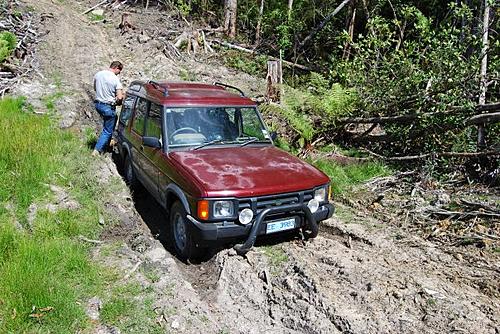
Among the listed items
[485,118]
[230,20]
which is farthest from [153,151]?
[230,20]

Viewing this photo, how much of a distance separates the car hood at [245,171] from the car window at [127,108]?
220cm

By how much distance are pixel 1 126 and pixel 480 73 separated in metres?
8.36

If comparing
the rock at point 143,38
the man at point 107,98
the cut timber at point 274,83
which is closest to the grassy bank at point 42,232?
the man at point 107,98

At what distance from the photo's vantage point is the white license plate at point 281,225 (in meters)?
4.83

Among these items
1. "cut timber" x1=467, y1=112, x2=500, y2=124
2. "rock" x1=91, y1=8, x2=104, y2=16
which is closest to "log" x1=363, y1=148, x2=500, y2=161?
"cut timber" x1=467, y1=112, x2=500, y2=124

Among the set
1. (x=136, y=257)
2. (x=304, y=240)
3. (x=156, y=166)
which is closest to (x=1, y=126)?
(x=156, y=166)

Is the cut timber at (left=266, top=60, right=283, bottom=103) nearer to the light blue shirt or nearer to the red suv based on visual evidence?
the light blue shirt

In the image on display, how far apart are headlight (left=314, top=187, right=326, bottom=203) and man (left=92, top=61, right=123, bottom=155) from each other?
4.62 meters

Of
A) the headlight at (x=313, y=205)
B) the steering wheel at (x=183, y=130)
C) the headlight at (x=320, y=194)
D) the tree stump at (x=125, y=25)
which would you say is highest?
the tree stump at (x=125, y=25)

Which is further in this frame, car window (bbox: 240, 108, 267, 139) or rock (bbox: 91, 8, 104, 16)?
rock (bbox: 91, 8, 104, 16)

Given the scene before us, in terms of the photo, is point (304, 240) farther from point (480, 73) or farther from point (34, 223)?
point (480, 73)

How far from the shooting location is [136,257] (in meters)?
4.94

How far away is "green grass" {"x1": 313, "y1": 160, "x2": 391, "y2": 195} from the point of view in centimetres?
742

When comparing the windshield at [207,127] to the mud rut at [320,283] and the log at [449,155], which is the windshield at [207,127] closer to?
the mud rut at [320,283]
